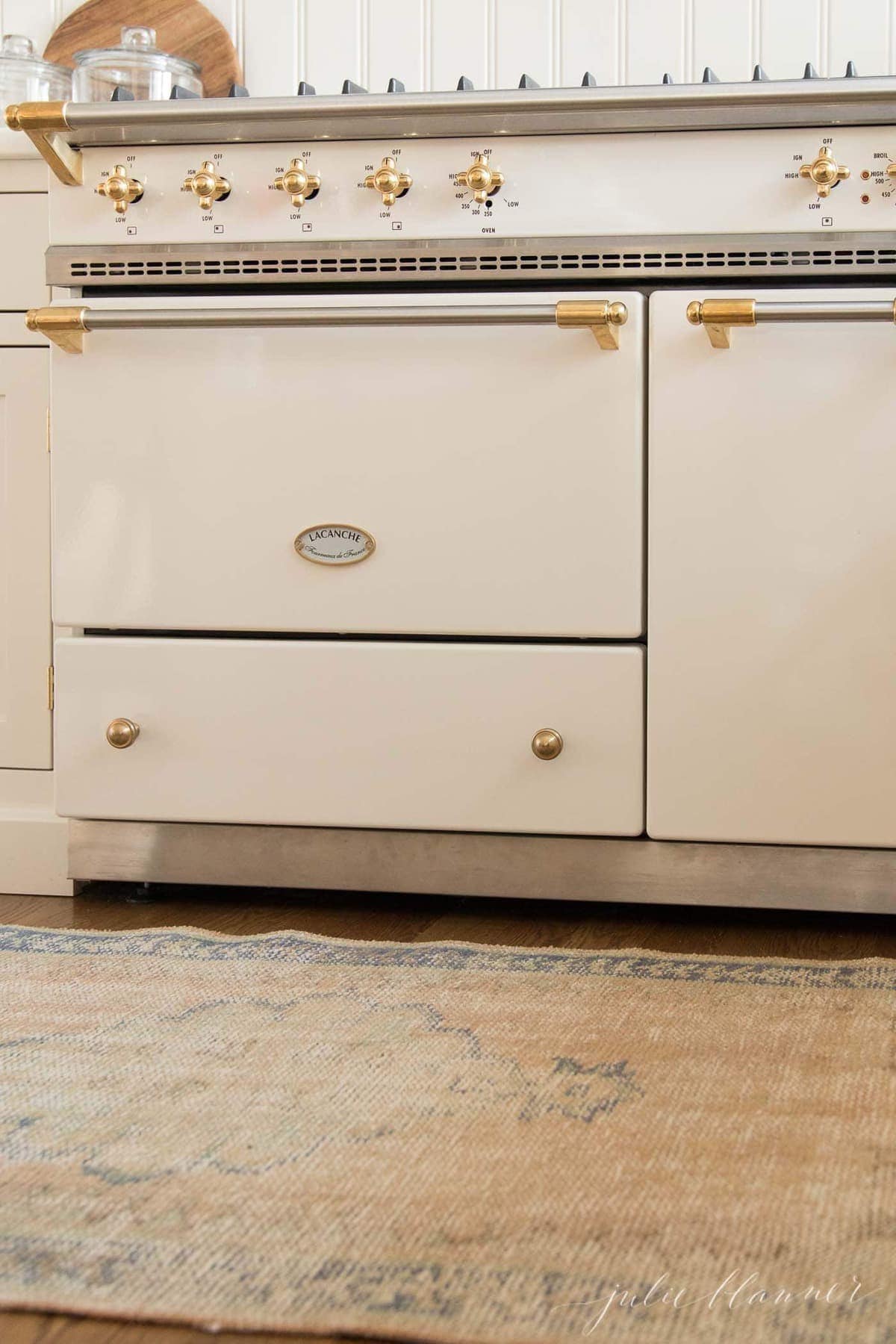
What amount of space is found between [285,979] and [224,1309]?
0.54 m

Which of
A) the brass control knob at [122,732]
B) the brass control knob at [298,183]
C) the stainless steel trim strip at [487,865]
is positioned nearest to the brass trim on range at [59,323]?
the brass control knob at [298,183]

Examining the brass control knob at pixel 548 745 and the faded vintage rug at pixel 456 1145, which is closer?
the faded vintage rug at pixel 456 1145

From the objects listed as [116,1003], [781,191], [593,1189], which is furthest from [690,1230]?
[781,191]

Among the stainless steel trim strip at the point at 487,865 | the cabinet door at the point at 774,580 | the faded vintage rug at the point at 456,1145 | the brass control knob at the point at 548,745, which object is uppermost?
the cabinet door at the point at 774,580

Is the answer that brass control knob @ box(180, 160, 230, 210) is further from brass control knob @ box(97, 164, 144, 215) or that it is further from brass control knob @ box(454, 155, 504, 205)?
brass control knob @ box(454, 155, 504, 205)

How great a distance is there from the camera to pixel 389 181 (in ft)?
4.45

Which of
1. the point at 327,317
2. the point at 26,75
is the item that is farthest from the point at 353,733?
the point at 26,75

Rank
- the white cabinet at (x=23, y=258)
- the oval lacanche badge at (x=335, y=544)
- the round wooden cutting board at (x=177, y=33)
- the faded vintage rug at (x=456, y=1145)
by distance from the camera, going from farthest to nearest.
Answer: the round wooden cutting board at (x=177, y=33), the white cabinet at (x=23, y=258), the oval lacanche badge at (x=335, y=544), the faded vintage rug at (x=456, y=1145)

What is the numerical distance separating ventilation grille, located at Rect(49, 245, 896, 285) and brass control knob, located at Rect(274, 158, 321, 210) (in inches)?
2.2

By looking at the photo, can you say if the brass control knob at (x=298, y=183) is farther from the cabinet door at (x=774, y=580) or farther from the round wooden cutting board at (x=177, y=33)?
the round wooden cutting board at (x=177, y=33)

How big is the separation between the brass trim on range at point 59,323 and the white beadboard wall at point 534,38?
0.78 m

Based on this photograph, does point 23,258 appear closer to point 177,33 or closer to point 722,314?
point 177,33

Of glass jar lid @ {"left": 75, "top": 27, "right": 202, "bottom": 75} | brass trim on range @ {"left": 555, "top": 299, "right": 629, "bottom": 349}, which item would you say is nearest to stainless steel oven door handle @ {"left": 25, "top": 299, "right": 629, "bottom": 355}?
brass trim on range @ {"left": 555, "top": 299, "right": 629, "bottom": 349}

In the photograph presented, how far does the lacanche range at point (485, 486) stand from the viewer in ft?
4.29
